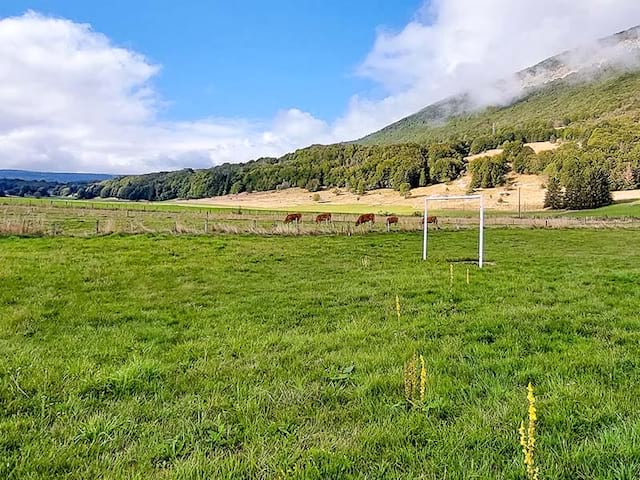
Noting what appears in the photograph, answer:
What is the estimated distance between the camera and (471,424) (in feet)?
10.7

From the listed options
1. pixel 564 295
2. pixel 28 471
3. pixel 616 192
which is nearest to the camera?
pixel 28 471

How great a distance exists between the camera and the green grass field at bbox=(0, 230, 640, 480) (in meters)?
2.84

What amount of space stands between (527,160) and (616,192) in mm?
23063

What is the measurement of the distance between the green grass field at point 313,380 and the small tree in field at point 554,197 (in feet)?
243

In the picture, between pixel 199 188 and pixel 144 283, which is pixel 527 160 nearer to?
pixel 199 188

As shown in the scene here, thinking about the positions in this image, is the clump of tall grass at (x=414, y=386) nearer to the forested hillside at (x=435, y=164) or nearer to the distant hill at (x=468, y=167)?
the distant hill at (x=468, y=167)

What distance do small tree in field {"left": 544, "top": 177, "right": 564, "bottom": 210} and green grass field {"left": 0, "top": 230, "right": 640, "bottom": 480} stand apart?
243 ft

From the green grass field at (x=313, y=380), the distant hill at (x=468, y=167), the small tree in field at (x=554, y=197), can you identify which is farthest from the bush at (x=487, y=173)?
the green grass field at (x=313, y=380)

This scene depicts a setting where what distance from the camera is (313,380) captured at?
424 centimetres

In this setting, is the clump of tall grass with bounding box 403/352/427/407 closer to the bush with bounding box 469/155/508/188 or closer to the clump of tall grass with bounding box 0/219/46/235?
the clump of tall grass with bounding box 0/219/46/235

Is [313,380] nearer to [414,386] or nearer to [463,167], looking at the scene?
[414,386]

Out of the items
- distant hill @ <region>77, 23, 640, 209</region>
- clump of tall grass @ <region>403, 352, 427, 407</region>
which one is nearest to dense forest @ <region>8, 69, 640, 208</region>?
distant hill @ <region>77, 23, 640, 209</region>

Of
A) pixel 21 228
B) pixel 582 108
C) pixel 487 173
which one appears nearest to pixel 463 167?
pixel 487 173

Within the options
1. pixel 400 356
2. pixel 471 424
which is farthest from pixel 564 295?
pixel 471 424
